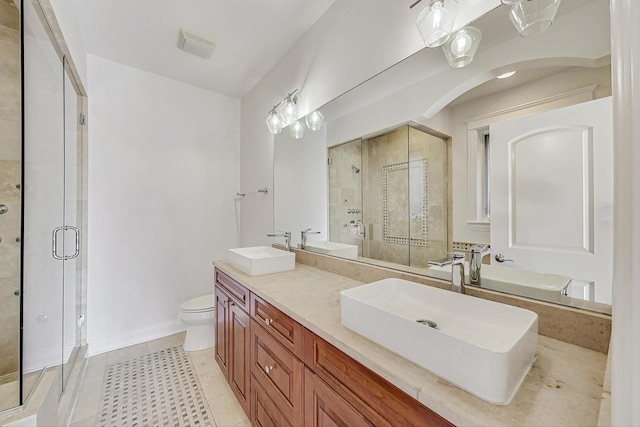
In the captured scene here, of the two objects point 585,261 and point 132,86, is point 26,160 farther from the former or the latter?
point 585,261

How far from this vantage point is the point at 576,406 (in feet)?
1.74

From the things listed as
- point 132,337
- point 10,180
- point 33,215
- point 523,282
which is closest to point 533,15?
point 523,282

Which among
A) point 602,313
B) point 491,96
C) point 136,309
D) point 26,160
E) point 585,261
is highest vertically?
point 491,96

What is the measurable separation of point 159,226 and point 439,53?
2.69 meters

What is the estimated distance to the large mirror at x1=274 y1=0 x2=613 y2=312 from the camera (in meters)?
0.79

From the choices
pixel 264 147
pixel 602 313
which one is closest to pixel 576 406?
pixel 602 313

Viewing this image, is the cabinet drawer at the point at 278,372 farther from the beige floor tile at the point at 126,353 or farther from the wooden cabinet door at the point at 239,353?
the beige floor tile at the point at 126,353

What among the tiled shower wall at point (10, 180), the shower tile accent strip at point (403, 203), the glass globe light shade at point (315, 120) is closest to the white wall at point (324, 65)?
the glass globe light shade at point (315, 120)

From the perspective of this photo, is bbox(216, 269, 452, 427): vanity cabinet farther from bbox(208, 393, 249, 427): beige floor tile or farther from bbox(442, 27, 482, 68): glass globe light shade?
bbox(442, 27, 482, 68): glass globe light shade

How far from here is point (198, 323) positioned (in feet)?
7.38

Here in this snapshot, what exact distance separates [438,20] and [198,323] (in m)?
2.64

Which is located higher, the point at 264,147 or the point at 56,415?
the point at 264,147

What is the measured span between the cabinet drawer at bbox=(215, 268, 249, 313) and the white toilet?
50cm

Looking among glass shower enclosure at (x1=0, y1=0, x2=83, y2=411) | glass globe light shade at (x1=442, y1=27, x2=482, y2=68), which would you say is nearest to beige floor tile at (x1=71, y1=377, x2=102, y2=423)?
glass shower enclosure at (x1=0, y1=0, x2=83, y2=411)
